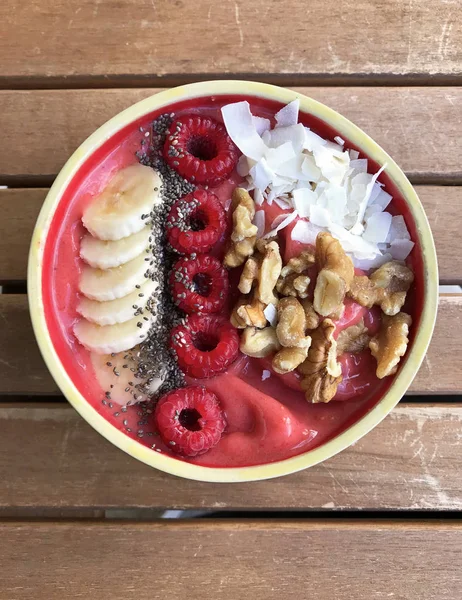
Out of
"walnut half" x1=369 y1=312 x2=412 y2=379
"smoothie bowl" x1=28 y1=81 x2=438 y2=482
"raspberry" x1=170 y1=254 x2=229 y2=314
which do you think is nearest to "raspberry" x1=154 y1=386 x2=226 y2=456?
"smoothie bowl" x1=28 y1=81 x2=438 y2=482

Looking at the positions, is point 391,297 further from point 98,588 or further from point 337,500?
point 98,588

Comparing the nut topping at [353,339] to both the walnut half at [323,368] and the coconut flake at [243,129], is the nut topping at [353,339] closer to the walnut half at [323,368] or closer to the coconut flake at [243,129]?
the walnut half at [323,368]

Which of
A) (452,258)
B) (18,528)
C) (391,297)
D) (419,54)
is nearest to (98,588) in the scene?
(18,528)

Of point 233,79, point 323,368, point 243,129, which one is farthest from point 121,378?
point 233,79

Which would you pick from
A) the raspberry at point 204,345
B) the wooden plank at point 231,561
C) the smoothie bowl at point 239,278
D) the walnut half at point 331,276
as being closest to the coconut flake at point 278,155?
the smoothie bowl at point 239,278

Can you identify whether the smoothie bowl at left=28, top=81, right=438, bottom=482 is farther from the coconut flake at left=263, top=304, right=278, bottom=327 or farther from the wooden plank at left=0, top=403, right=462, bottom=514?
the wooden plank at left=0, top=403, right=462, bottom=514

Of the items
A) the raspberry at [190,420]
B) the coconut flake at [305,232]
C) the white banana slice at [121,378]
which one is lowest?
the raspberry at [190,420]
